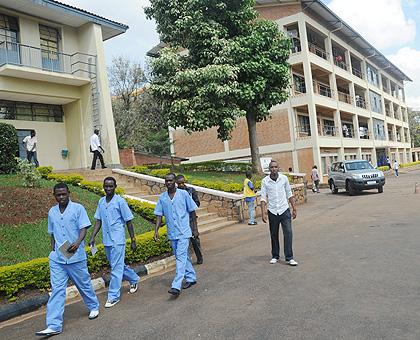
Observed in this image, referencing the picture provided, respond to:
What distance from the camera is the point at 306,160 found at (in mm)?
26641

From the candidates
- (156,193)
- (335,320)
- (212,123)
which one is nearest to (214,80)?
(212,123)

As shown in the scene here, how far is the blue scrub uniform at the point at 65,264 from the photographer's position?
4395 mm

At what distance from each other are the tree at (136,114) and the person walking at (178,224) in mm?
26313

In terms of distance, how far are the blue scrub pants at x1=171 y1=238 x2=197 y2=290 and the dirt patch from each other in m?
4.29

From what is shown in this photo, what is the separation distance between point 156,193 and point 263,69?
7.21m

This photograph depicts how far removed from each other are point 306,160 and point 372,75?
880 inches

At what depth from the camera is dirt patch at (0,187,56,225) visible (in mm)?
8172

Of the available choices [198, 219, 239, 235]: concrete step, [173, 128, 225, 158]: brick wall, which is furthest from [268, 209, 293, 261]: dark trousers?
[173, 128, 225, 158]: brick wall

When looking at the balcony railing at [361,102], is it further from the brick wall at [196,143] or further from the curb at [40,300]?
the curb at [40,300]

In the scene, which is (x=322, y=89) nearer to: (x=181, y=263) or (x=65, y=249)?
(x=181, y=263)

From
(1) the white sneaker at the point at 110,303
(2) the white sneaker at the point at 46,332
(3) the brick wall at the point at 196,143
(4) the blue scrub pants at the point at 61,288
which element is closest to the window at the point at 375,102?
(3) the brick wall at the point at 196,143

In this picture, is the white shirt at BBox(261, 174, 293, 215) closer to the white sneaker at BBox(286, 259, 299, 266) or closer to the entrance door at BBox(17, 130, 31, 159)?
the white sneaker at BBox(286, 259, 299, 266)

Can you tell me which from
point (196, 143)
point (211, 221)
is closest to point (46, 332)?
point (211, 221)

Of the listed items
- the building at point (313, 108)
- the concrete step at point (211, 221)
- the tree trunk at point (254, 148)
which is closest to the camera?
the concrete step at point (211, 221)
